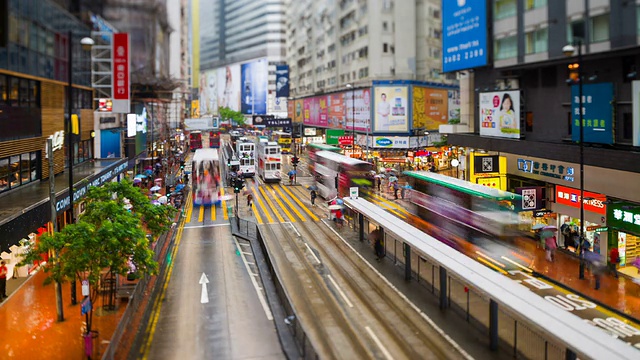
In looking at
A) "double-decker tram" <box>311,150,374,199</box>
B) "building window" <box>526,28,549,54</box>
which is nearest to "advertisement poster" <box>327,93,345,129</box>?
"double-decker tram" <box>311,150,374,199</box>

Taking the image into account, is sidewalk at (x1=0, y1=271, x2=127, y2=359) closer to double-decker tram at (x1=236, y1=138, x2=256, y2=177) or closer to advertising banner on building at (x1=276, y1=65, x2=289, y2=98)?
double-decker tram at (x1=236, y1=138, x2=256, y2=177)

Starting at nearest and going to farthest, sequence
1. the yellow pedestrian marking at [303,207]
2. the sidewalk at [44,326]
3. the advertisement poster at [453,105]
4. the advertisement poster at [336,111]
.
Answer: the sidewalk at [44,326] → the yellow pedestrian marking at [303,207] → the advertisement poster at [453,105] → the advertisement poster at [336,111]

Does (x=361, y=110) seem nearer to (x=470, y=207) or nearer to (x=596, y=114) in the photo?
(x=596, y=114)

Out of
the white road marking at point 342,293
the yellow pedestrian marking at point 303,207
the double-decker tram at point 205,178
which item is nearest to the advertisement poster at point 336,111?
the yellow pedestrian marking at point 303,207

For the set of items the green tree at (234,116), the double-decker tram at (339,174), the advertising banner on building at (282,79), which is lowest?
the double-decker tram at (339,174)

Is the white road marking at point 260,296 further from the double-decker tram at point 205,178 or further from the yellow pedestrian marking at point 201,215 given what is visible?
the double-decker tram at point 205,178

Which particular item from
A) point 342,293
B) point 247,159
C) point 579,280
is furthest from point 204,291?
point 247,159

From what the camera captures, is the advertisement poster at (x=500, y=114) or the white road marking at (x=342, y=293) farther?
the advertisement poster at (x=500, y=114)
